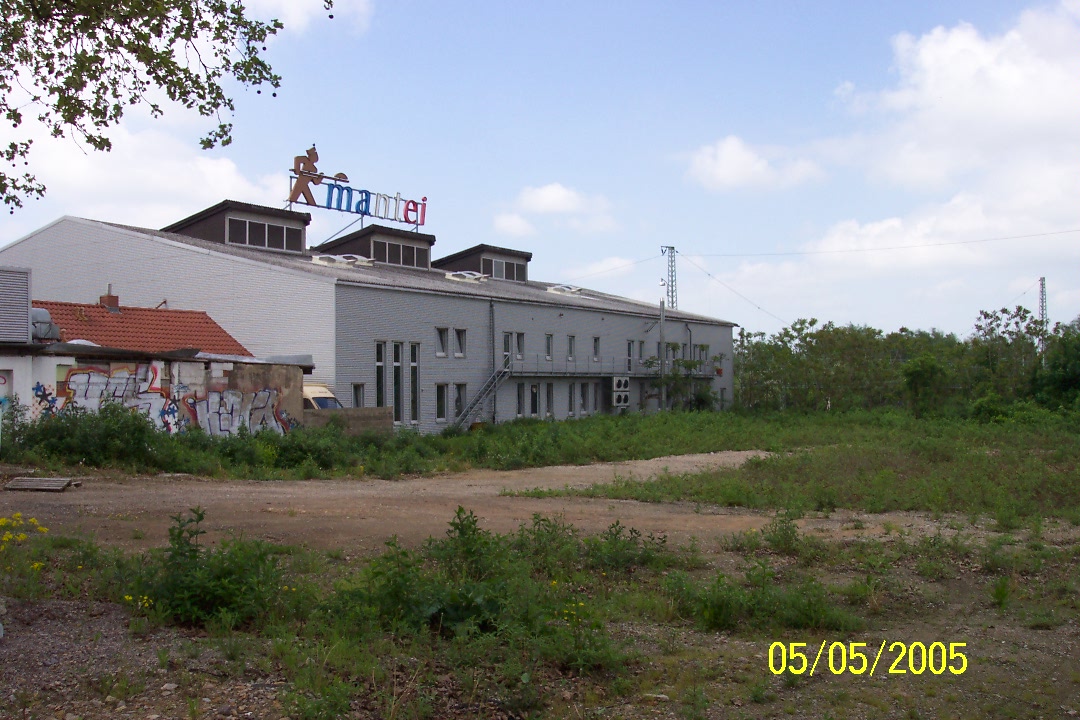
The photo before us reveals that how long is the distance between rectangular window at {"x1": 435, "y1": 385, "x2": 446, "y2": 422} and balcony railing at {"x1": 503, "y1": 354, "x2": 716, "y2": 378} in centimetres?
388

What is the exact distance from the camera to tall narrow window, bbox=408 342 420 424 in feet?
112

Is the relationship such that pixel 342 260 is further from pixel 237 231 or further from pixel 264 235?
pixel 237 231

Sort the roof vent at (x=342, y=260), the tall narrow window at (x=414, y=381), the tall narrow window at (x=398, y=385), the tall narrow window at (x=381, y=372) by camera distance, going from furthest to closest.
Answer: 1. the roof vent at (x=342, y=260)
2. the tall narrow window at (x=414, y=381)
3. the tall narrow window at (x=398, y=385)
4. the tall narrow window at (x=381, y=372)

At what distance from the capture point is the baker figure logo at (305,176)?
41.4 meters

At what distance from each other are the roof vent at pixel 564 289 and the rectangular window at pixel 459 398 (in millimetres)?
16027

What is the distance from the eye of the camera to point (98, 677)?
18.3 feet

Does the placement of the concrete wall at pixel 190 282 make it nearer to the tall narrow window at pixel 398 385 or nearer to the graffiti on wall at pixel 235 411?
the tall narrow window at pixel 398 385

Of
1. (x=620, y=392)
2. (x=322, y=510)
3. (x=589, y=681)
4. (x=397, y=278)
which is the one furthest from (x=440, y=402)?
(x=589, y=681)

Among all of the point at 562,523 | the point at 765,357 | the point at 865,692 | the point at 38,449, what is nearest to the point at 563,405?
the point at 765,357

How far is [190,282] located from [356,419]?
36.0ft

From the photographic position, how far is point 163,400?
22969mm

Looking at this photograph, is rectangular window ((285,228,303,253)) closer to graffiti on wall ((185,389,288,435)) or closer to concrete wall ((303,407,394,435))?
concrete wall ((303,407,394,435))

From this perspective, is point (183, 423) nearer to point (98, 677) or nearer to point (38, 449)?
point (38, 449)

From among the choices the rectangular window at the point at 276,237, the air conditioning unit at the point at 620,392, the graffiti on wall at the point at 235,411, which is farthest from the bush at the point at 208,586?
the air conditioning unit at the point at 620,392
